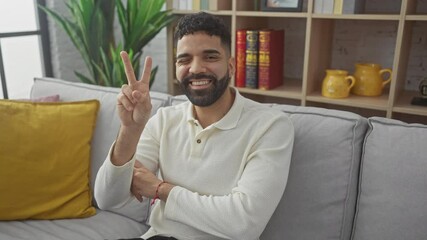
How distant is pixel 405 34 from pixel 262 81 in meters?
0.76

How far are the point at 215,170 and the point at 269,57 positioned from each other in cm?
117

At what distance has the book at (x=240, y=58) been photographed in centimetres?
223

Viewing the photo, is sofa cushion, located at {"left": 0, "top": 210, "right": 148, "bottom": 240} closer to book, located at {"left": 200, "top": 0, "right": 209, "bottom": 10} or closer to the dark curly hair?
the dark curly hair

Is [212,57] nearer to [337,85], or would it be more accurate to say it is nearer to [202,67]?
[202,67]

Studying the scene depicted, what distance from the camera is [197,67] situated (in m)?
1.24

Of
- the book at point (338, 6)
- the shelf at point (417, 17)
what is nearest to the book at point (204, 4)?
the book at point (338, 6)

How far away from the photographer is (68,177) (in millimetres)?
1528

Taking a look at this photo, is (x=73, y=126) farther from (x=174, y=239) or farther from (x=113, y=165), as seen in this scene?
(x=174, y=239)

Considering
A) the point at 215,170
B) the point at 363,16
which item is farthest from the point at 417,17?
the point at 215,170

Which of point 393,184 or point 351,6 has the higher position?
point 351,6

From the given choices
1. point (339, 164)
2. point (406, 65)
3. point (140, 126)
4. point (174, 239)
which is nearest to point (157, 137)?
point (140, 126)

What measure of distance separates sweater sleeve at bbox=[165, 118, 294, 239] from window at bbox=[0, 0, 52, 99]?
203 centimetres

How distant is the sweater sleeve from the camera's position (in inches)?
42.0

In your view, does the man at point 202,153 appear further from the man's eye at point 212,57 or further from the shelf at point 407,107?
the shelf at point 407,107
